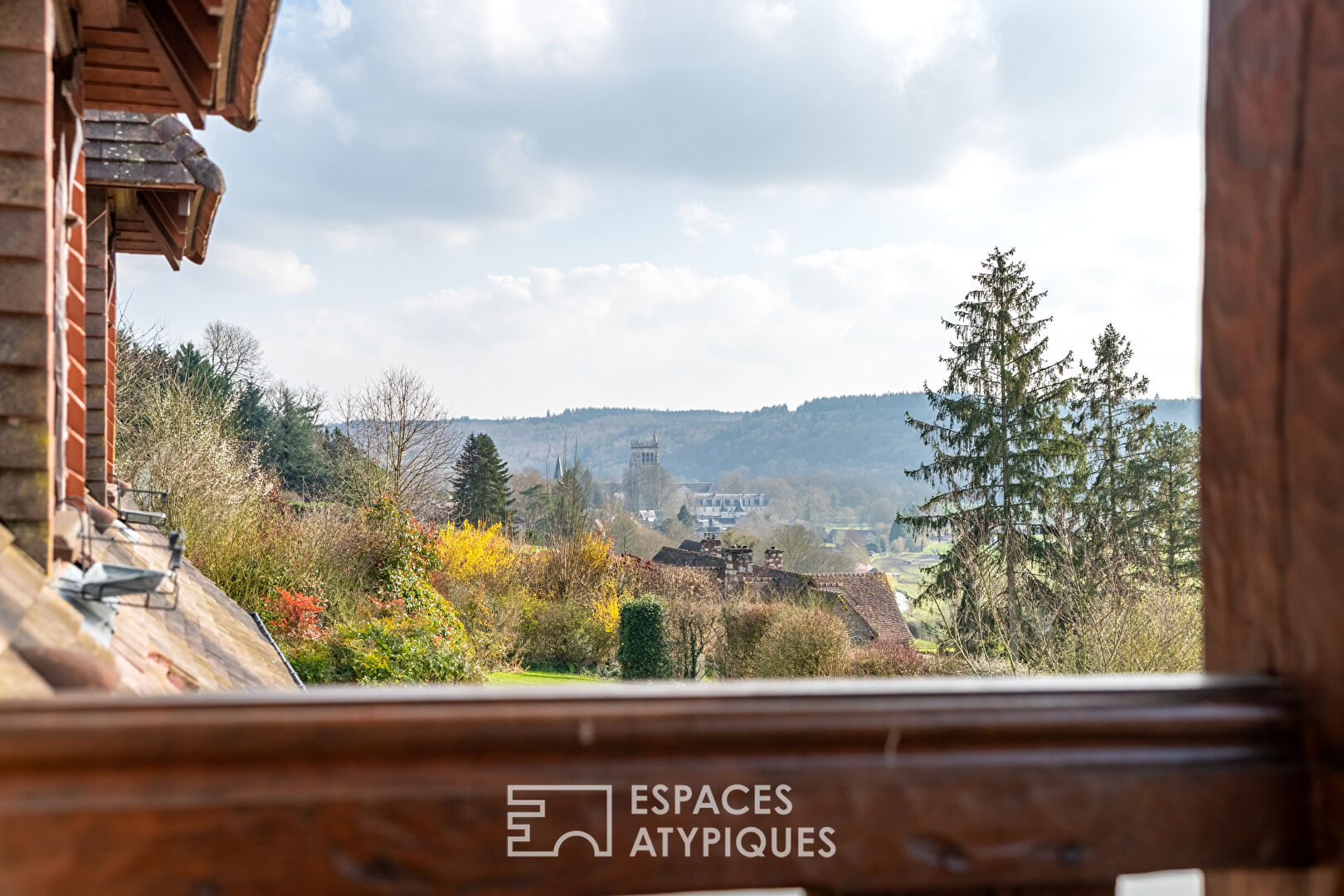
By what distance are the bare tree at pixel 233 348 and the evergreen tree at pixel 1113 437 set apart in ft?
80.4

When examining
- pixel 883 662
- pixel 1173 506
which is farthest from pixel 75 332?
pixel 1173 506

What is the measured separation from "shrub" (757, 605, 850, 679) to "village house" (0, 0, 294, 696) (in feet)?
39.8

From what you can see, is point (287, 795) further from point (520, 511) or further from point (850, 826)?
point (520, 511)

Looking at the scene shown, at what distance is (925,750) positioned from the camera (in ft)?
1.45

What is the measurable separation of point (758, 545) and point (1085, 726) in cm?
2965

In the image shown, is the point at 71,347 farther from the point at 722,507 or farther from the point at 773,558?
the point at 722,507

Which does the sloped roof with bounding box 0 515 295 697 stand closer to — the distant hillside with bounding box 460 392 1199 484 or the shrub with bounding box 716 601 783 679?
the shrub with bounding box 716 601 783 679

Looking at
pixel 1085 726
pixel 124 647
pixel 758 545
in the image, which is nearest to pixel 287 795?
pixel 1085 726

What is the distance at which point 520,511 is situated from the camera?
114 ft

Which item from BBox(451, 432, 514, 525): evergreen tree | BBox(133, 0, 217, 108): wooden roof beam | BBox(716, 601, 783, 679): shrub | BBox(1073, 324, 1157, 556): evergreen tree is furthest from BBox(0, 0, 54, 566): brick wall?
BBox(451, 432, 514, 525): evergreen tree

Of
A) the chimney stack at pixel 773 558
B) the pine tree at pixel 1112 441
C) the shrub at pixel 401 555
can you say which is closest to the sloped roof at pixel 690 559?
the chimney stack at pixel 773 558

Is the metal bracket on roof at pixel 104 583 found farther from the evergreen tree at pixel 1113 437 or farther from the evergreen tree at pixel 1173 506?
the evergreen tree at pixel 1173 506

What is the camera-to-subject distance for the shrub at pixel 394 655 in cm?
1039

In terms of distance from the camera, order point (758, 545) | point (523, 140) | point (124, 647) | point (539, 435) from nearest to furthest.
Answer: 1. point (124, 647)
2. point (758, 545)
3. point (523, 140)
4. point (539, 435)
